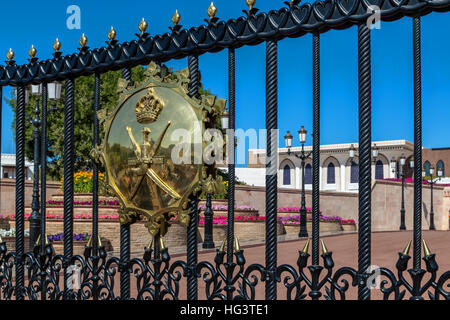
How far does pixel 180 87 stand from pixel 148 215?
1051 mm

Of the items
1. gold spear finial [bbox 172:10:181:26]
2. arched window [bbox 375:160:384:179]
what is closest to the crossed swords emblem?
gold spear finial [bbox 172:10:181:26]

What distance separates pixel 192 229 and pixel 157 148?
2.24 feet

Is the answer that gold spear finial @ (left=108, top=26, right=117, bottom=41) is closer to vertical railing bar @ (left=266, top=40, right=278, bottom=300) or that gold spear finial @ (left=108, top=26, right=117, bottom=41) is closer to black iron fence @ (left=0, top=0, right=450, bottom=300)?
black iron fence @ (left=0, top=0, right=450, bottom=300)

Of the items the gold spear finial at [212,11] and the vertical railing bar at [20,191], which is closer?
the gold spear finial at [212,11]

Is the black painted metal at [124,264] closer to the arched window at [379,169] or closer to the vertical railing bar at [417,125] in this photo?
the vertical railing bar at [417,125]

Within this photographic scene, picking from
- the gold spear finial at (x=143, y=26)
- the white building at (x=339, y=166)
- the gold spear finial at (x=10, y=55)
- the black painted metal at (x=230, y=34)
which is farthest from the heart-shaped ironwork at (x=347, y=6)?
the white building at (x=339, y=166)

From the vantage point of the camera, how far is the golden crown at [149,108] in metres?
4.14

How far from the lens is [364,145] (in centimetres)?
338

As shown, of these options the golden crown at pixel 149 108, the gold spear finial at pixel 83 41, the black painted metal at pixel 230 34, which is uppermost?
the gold spear finial at pixel 83 41

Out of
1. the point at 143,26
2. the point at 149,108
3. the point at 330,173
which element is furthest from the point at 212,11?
the point at 330,173

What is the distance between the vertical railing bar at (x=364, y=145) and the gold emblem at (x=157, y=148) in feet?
3.43

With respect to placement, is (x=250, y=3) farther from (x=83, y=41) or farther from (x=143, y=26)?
(x=83, y=41)
